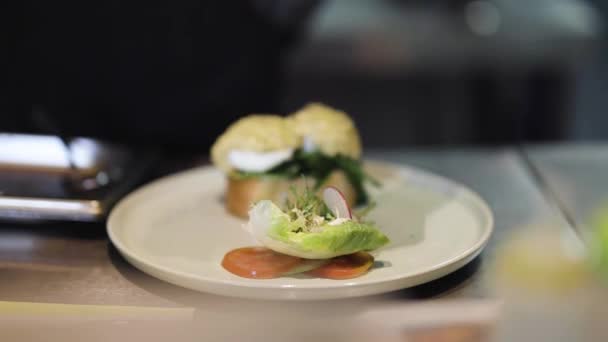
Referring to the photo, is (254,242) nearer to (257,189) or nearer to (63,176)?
(257,189)

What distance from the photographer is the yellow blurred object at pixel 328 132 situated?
1.58 m

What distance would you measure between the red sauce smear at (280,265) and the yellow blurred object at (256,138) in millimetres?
327

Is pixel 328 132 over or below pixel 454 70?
over

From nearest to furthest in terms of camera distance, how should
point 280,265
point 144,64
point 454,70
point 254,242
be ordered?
point 280,265 < point 254,242 < point 144,64 < point 454,70

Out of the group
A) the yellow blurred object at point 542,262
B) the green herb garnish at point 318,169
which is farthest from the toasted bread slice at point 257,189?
the yellow blurred object at point 542,262

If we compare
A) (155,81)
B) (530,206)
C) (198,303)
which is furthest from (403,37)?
(198,303)

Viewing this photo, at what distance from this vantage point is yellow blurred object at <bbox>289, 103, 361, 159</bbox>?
158 cm

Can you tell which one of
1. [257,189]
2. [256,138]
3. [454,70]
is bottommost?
[454,70]

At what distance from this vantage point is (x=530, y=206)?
1.61 meters

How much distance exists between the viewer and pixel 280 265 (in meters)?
1.20

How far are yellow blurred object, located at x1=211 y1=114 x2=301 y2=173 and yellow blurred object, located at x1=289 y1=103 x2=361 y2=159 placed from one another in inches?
1.2

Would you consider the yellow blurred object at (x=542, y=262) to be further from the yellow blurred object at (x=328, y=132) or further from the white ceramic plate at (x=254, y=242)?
the yellow blurred object at (x=328, y=132)

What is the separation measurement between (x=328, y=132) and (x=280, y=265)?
0.45 meters

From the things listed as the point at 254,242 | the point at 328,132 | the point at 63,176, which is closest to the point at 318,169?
the point at 328,132
